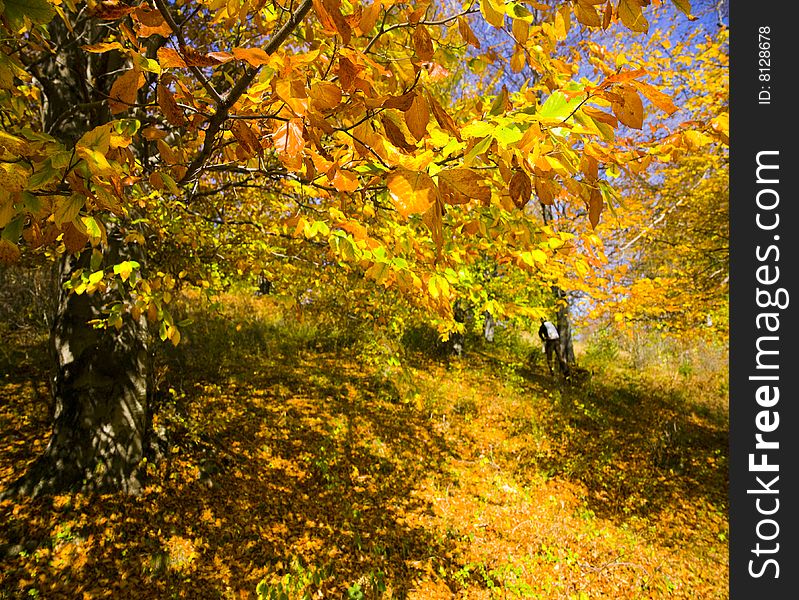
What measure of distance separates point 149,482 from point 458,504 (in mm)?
3639

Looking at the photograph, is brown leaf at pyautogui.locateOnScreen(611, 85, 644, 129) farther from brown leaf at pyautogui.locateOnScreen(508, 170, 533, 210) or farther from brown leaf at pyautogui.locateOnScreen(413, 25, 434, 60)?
brown leaf at pyautogui.locateOnScreen(413, 25, 434, 60)

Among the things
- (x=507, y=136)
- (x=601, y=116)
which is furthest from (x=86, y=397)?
(x=601, y=116)

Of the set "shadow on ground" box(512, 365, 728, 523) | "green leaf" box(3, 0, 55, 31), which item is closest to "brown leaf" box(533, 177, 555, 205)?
"green leaf" box(3, 0, 55, 31)

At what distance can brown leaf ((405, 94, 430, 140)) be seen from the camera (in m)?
1.02

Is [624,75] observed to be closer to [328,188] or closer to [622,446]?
[328,188]

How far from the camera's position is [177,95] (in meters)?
1.50

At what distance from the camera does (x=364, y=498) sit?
5.04 metres

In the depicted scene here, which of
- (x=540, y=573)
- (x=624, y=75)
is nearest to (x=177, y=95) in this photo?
(x=624, y=75)

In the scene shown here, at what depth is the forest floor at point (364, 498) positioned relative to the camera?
3.61 meters

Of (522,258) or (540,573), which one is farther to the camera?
(540,573)

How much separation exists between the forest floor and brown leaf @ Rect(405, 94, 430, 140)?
96.2 inches

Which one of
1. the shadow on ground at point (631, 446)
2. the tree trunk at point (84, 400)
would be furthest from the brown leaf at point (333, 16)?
the shadow on ground at point (631, 446)

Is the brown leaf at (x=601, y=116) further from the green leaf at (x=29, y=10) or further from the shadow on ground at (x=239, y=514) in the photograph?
the shadow on ground at (x=239, y=514)

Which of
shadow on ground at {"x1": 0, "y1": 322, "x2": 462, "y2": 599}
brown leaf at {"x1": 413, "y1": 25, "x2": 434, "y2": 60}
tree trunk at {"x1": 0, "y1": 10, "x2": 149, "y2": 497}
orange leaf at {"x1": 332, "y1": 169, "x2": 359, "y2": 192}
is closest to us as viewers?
orange leaf at {"x1": 332, "y1": 169, "x2": 359, "y2": 192}
